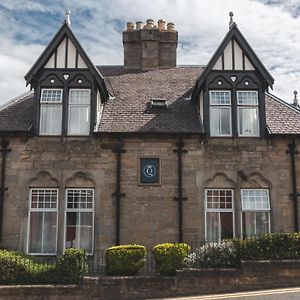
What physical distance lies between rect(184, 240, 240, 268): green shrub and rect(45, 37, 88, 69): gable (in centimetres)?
879

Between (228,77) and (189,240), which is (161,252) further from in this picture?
(228,77)

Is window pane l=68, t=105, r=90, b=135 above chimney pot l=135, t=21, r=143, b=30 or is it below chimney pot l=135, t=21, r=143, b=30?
below

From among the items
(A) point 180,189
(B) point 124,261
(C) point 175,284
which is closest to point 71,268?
(B) point 124,261

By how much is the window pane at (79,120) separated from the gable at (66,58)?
169 centimetres

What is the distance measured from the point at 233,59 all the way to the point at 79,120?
668 cm

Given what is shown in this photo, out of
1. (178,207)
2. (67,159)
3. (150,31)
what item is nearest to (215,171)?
(178,207)

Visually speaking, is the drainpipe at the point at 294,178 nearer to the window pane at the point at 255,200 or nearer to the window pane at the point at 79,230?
the window pane at the point at 255,200

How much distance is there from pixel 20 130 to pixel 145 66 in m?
8.14

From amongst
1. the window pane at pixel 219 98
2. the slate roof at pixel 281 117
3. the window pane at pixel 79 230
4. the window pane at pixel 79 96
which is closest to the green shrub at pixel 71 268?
the window pane at pixel 79 230

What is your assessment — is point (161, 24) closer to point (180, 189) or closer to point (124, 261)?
point (180, 189)

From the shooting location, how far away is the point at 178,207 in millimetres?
18422

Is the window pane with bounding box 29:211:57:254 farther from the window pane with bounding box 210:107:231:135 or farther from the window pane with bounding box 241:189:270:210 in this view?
the window pane with bounding box 241:189:270:210

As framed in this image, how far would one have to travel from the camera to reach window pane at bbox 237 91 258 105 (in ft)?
64.1

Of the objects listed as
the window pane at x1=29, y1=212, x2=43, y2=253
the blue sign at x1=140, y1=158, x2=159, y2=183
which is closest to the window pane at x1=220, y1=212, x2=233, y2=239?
the blue sign at x1=140, y1=158, x2=159, y2=183
